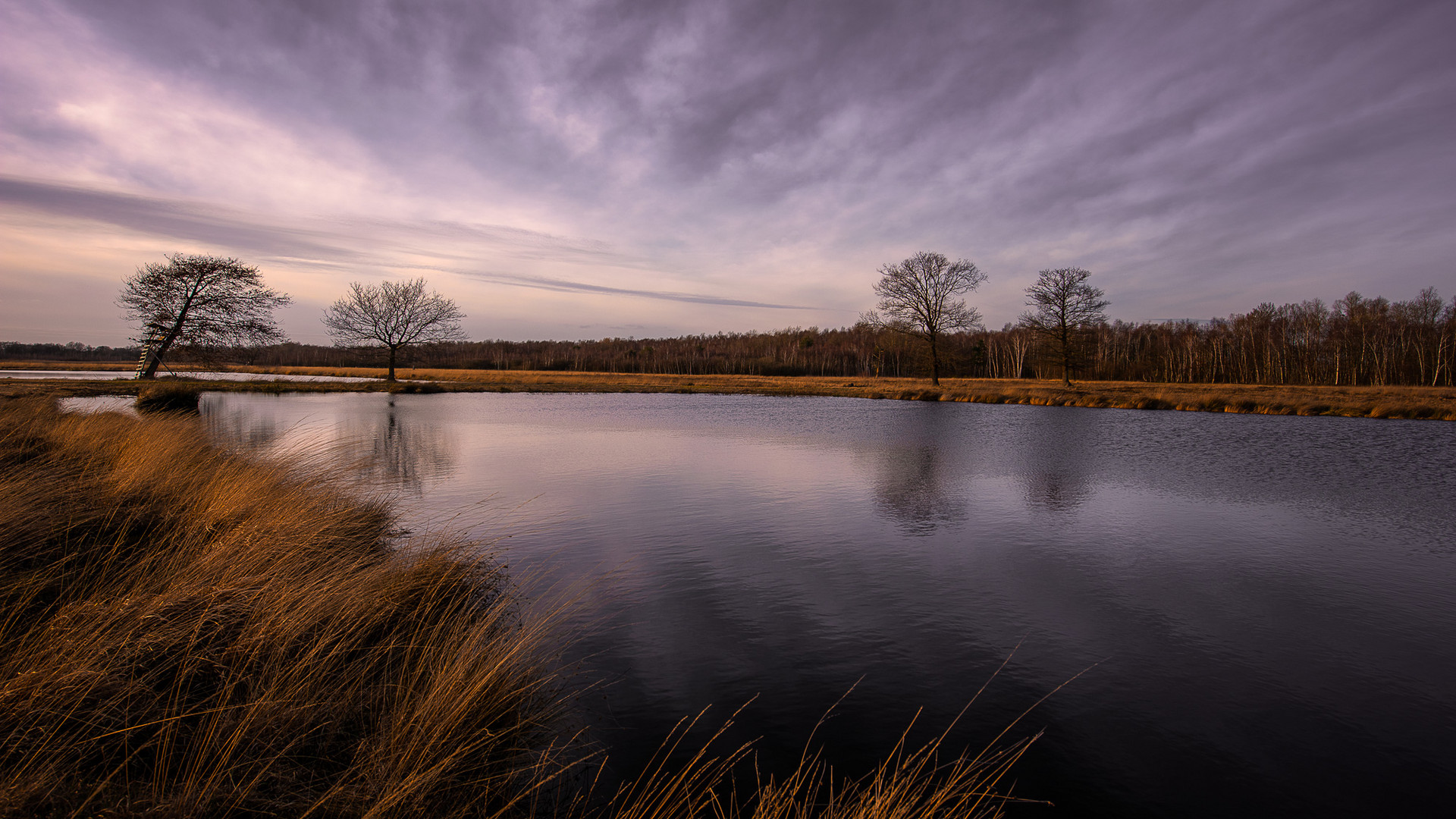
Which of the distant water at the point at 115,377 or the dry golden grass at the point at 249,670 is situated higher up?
the distant water at the point at 115,377

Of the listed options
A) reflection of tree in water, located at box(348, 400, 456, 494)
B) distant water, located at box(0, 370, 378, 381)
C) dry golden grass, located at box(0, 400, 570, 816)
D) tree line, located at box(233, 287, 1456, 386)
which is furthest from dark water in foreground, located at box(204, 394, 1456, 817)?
distant water, located at box(0, 370, 378, 381)

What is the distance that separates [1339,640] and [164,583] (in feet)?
34.0

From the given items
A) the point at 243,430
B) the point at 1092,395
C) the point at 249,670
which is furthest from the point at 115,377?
the point at 1092,395

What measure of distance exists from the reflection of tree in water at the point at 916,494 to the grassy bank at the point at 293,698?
6221mm

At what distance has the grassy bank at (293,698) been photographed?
2859mm

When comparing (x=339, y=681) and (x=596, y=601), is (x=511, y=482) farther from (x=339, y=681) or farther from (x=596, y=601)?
(x=339, y=681)

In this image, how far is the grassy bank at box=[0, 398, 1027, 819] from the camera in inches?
113

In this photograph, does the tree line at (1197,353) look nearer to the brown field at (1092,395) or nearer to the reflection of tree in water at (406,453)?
the brown field at (1092,395)

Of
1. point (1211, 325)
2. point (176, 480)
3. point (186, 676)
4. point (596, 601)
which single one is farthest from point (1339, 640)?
point (1211, 325)

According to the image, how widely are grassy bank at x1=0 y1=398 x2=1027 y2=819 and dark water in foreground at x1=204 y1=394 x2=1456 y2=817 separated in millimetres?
507

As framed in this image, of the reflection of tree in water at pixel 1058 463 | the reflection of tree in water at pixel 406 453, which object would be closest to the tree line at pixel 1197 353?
the reflection of tree in water at pixel 406 453

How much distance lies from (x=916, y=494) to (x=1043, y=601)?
5.50 metres

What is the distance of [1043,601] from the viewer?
22.9ft

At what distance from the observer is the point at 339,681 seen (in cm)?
404
